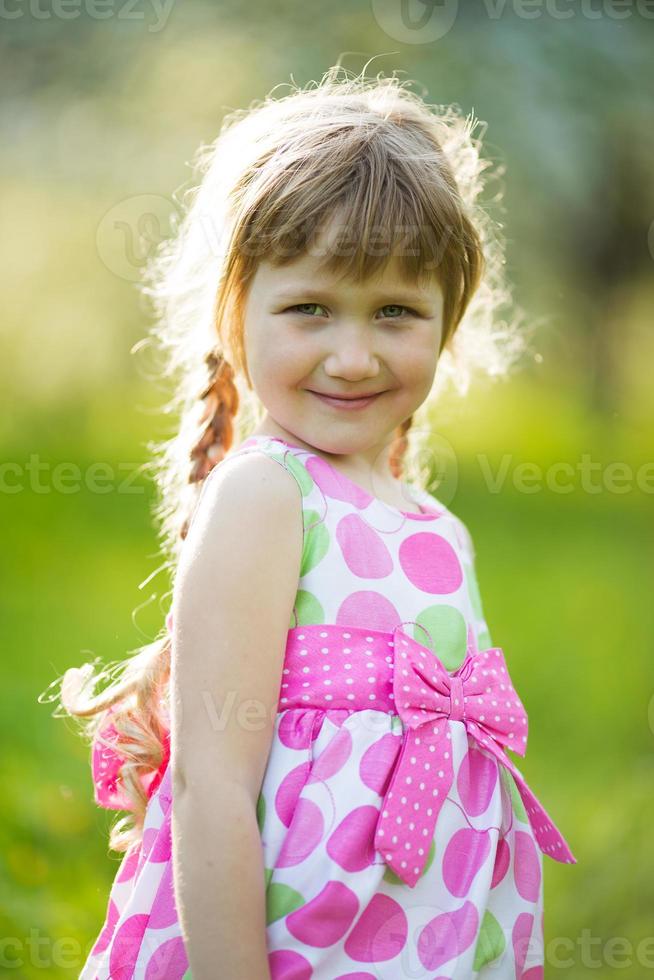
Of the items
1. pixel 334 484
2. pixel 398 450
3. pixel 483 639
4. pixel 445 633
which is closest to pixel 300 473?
pixel 334 484

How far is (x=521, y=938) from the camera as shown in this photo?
1355mm

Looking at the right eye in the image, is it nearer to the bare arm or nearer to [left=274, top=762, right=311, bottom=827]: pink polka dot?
the bare arm

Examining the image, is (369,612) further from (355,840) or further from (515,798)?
(515,798)

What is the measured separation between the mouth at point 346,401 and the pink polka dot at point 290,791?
453mm

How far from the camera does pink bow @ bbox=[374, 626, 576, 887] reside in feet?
3.98

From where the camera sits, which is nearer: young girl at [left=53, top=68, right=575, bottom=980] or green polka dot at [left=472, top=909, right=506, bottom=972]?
young girl at [left=53, top=68, right=575, bottom=980]

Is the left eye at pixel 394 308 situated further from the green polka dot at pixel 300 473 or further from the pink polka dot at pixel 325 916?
the pink polka dot at pixel 325 916

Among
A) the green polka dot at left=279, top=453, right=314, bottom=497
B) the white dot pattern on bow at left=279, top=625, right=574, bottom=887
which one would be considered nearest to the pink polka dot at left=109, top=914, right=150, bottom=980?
the white dot pattern on bow at left=279, top=625, right=574, bottom=887

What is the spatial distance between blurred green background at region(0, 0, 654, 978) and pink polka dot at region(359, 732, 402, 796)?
1.11 m

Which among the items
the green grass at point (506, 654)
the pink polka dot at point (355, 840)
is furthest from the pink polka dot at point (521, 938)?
the green grass at point (506, 654)

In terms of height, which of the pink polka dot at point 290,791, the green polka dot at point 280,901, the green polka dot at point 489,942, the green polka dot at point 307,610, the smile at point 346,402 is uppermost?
the smile at point 346,402

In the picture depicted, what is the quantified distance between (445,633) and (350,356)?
38 centimetres

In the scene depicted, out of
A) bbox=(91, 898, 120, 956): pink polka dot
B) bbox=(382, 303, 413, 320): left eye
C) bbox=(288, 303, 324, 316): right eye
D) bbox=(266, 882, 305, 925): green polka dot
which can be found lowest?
bbox=(91, 898, 120, 956): pink polka dot

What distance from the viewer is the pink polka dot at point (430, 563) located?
4.46 ft
